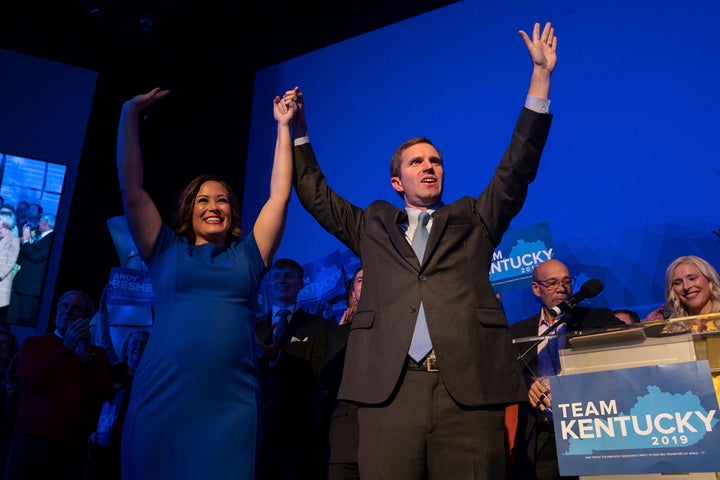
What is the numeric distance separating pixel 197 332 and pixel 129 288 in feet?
10.4

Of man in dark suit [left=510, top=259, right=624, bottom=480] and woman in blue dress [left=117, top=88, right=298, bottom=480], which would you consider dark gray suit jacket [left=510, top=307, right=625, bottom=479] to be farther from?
woman in blue dress [left=117, top=88, right=298, bottom=480]

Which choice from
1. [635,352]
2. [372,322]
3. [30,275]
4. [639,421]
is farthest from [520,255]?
[30,275]

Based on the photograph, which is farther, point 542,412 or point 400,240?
point 542,412

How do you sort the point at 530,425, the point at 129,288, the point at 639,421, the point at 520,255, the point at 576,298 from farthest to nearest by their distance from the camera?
1. the point at 129,288
2. the point at 520,255
3. the point at 530,425
4. the point at 576,298
5. the point at 639,421

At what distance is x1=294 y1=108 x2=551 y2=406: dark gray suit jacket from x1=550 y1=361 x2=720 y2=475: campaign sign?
28 centimetres

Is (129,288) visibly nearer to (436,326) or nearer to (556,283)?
(556,283)

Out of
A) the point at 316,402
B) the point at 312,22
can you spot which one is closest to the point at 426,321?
the point at 316,402

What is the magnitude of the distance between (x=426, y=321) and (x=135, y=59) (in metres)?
5.63

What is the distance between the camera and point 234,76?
673cm

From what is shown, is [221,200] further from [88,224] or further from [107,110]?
[107,110]

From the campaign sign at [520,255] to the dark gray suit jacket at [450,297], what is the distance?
1883mm

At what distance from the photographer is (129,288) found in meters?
4.98

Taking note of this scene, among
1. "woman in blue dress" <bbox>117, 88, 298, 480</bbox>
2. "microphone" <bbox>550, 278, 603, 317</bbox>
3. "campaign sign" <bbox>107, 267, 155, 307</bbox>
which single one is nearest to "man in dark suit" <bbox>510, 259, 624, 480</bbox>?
"microphone" <bbox>550, 278, 603, 317</bbox>

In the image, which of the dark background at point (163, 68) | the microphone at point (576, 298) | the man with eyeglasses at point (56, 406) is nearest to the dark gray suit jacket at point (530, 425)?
the microphone at point (576, 298)
